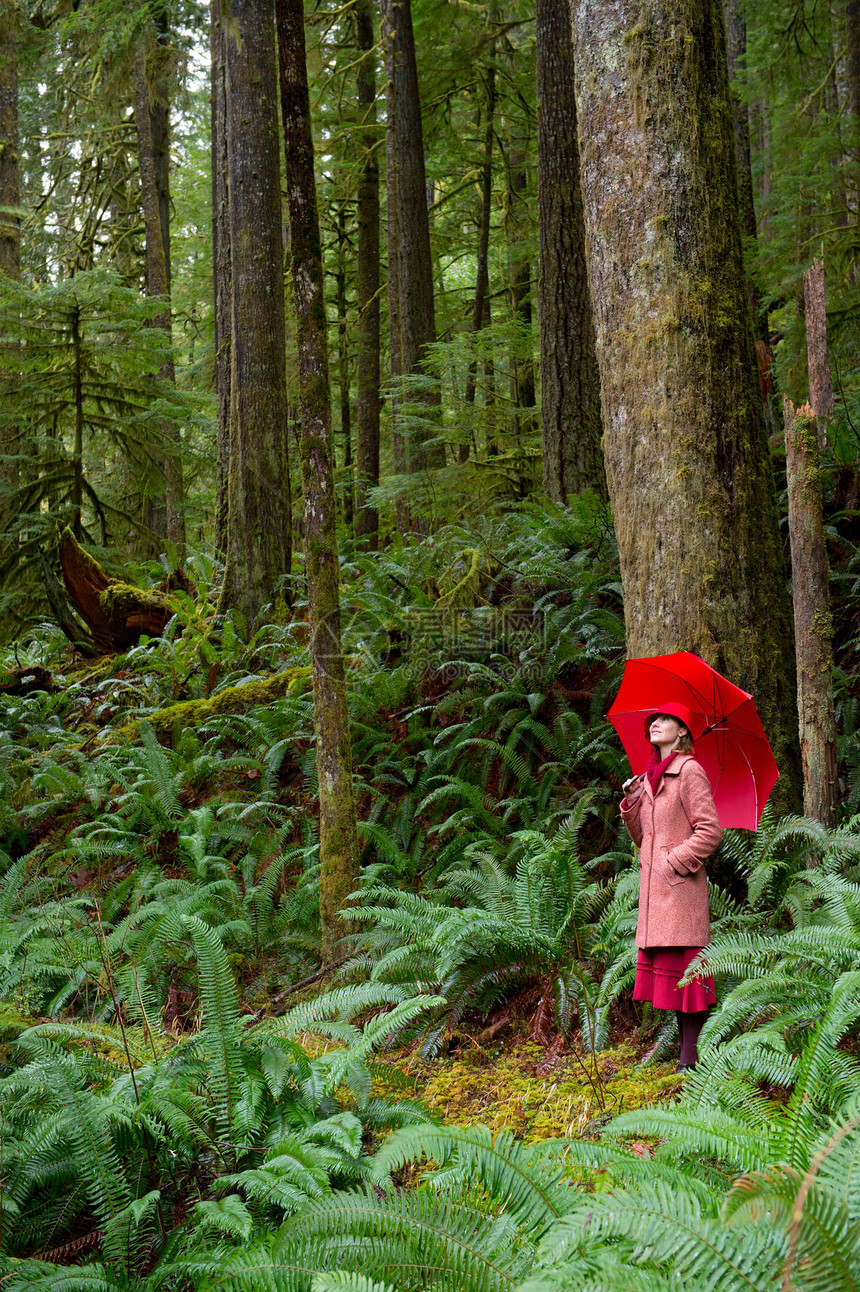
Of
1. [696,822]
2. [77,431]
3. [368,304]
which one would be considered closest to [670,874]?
[696,822]

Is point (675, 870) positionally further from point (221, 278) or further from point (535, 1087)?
point (221, 278)

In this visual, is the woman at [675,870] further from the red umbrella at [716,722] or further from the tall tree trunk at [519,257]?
the tall tree trunk at [519,257]

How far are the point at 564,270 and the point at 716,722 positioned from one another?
5.85m

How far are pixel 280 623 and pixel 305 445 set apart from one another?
4521 millimetres

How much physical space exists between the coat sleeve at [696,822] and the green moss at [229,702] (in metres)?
4.96

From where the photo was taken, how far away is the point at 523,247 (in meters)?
13.4

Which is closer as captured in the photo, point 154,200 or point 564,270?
point 564,270

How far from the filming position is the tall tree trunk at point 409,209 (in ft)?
37.1

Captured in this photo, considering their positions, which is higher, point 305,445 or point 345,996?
point 305,445

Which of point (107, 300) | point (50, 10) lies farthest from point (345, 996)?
point (50, 10)

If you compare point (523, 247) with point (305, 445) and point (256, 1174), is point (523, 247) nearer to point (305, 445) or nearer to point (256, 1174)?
point (305, 445)

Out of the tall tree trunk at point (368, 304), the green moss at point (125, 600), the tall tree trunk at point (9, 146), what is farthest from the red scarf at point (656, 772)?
the tall tree trunk at point (9, 146)

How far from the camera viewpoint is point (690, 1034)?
3516 millimetres

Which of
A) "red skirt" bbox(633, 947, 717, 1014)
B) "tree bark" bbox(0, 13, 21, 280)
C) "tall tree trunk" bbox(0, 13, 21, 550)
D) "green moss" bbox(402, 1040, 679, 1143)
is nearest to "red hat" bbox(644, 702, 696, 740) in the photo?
"red skirt" bbox(633, 947, 717, 1014)
